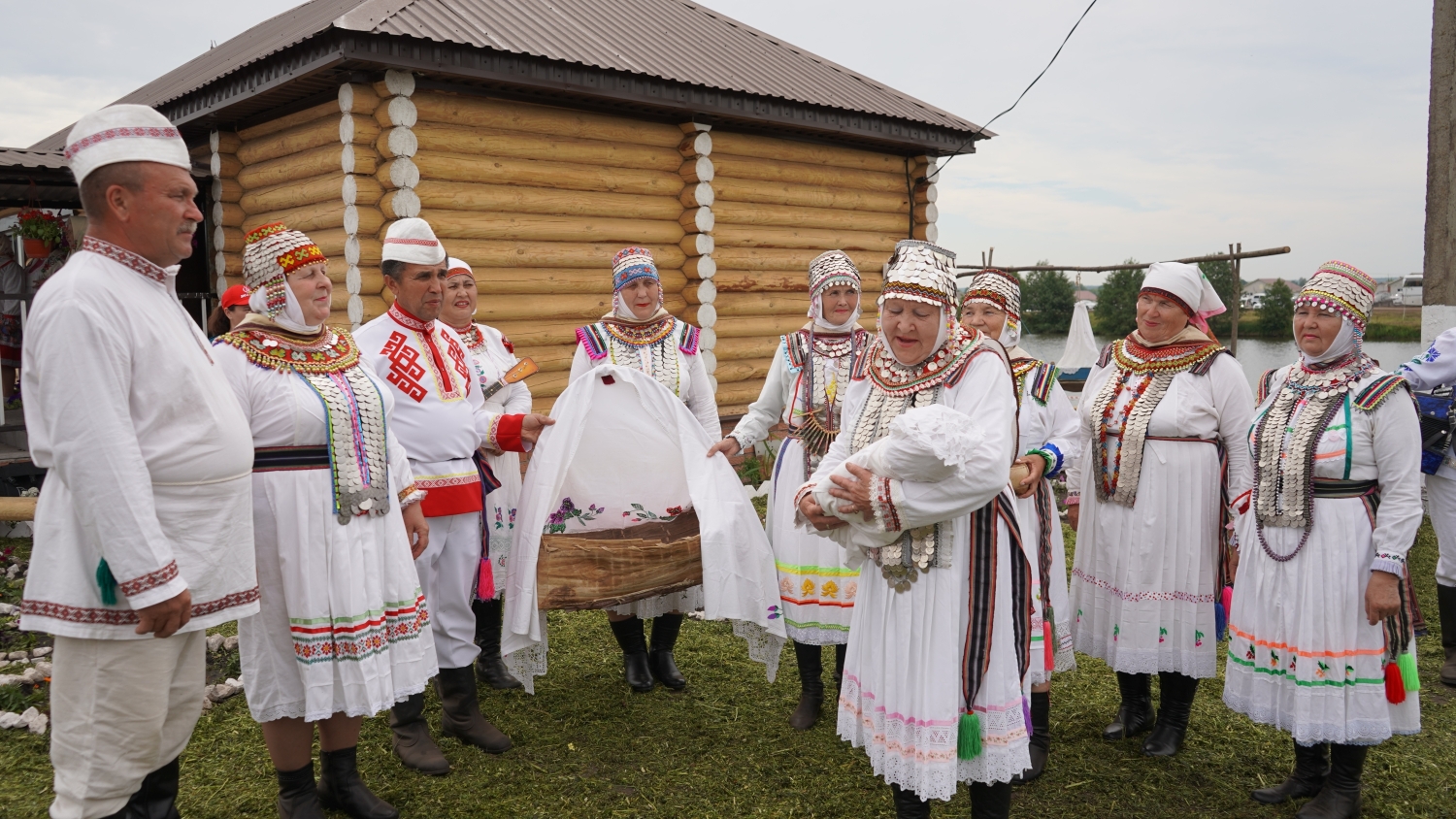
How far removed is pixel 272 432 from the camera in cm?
291

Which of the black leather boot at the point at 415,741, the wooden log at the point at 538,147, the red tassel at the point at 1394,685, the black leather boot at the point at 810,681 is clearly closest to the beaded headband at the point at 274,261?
the black leather boot at the point at 415,741

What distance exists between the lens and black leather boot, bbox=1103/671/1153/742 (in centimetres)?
401

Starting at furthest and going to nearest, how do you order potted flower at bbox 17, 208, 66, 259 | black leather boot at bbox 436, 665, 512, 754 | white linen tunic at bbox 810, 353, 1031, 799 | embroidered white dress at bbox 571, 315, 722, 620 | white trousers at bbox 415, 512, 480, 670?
1. potted flower at bbox 17, 208, 66, 259
2. embroidered white dress at bbox 571, 315, 722, 620
3. black leather boot at bbox 436, 665, 512, 754
4. white trousers at bbox 415, 512, 480, 670
5. white linen tunic at bbox 810, 353, 1031, 799

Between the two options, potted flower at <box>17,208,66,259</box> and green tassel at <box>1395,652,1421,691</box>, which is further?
potted flower at <box>17,208,66,259</box>

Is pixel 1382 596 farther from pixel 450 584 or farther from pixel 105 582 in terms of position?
pixel 105 582

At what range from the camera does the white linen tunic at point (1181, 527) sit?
369cm

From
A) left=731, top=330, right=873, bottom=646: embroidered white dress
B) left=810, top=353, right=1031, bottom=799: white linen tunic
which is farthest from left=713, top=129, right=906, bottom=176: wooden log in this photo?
left=810, top=353, right=1031, bottom=799: white linen tunic

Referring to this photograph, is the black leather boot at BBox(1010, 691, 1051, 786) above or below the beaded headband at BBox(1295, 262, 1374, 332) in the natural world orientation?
below

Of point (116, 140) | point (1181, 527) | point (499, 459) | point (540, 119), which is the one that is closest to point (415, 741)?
point (499, 459)

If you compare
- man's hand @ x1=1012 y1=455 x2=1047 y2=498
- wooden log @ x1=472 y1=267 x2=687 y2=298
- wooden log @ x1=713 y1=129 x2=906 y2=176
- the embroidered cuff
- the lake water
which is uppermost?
wooden log @ x1=713 y1=129 x2=906 y2=176

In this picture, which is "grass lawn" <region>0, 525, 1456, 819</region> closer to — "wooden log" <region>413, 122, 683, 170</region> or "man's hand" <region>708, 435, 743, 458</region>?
"man's hand" <region>708, 435, 743, 458</region>

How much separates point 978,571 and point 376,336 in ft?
8.38

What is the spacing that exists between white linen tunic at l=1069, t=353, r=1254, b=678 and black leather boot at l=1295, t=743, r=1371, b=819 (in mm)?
523

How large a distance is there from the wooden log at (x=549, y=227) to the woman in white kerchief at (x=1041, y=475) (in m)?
4.61
